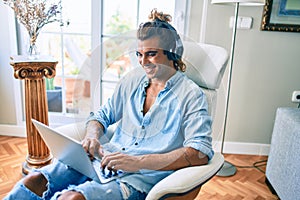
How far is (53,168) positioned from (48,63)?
828 mm

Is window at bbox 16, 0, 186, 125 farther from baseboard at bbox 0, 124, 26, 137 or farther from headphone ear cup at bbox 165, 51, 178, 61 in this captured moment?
headphone ear cup at bbox 165, 51, 178, 61

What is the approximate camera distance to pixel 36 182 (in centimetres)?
108

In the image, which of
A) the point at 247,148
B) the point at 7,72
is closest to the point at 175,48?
the point at 247,148

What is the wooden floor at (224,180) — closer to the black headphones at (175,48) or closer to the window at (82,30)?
the window at (82,30)

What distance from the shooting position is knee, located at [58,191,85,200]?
3.12ft

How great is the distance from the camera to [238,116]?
7.38 ft

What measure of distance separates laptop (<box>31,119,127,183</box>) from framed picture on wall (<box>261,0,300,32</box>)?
5.14 feet

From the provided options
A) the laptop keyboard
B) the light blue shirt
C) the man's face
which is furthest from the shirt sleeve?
the laptop keyboard

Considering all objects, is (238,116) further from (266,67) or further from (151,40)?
(151,40)

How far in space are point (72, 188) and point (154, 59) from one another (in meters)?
0.55

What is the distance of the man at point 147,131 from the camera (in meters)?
1.04

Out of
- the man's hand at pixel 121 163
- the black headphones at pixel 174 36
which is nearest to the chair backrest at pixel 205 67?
the black headphones at pixel 174 36

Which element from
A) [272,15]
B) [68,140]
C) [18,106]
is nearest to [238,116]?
[272,15]

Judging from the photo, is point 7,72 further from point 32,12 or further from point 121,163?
point 121,163
